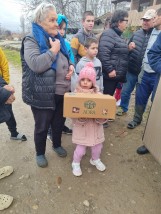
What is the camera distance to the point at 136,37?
3.92 meters

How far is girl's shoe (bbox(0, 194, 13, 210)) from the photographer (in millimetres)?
2299

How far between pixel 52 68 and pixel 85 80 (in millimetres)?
443

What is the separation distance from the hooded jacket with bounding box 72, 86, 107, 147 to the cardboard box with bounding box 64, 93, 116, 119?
0.26m

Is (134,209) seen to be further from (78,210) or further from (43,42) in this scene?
(43,42)

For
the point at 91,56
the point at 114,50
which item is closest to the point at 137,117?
the point at 114,50

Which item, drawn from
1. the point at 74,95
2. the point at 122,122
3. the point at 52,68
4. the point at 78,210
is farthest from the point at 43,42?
the point at 122,122

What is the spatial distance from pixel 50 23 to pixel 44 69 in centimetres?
51

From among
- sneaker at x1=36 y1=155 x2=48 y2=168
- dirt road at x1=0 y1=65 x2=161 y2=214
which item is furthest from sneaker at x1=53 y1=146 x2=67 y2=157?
sneaker at x1=36 y1=155 x2=48 y2=168

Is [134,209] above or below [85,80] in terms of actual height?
below

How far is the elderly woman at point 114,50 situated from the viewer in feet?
11.4

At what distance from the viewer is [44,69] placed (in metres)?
2.34

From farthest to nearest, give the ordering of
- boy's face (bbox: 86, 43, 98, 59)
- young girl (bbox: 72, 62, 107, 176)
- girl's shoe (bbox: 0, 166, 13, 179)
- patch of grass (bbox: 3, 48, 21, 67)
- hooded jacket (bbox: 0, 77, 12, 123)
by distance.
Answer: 1. patch of grass (bbox: 3, 48, 21, 67)
2. boy's face (bbox: 86, 43, 98, 59)
3. girl's shoe (bbox: 0, 166, 13, 179)
4. young girl (bbox: 72, 62, 107, 176)
5. hooded jacket (bbox: 0, 77, 12, 123)

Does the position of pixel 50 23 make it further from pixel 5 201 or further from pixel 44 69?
pixel 5 201

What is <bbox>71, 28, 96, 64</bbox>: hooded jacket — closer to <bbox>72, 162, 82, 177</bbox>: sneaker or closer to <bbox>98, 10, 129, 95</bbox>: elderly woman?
<bbox>98, 10, 129, 95</bbox>: elderly woman
